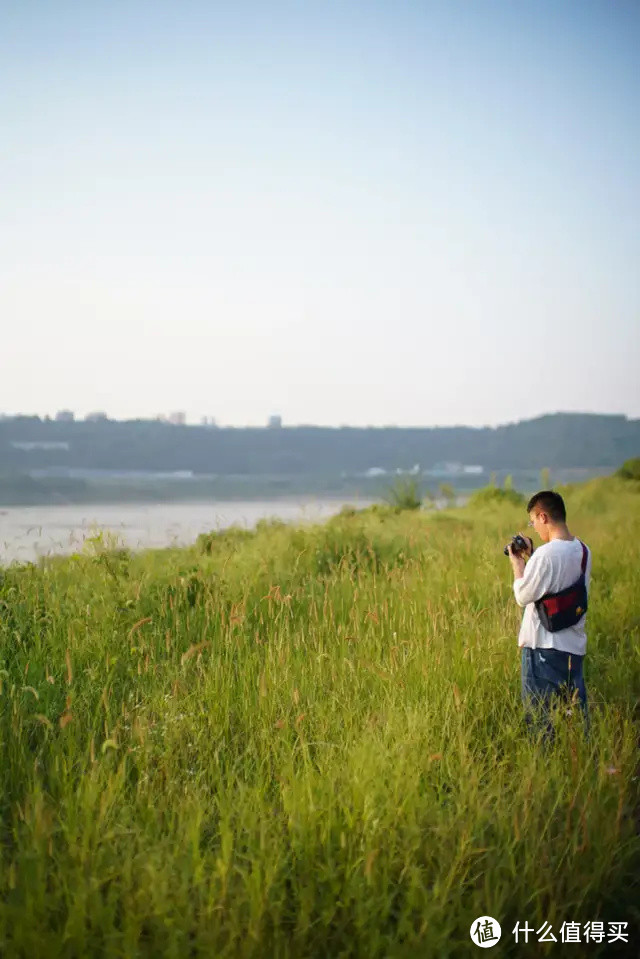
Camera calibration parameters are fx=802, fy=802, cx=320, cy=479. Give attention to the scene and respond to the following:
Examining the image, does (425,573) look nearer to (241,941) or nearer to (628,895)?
(628,895)

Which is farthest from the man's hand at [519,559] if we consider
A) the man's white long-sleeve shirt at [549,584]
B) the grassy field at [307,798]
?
the grassy field at [307,798]

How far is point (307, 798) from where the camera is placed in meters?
3.33

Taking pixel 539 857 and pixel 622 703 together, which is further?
pixel 622 703

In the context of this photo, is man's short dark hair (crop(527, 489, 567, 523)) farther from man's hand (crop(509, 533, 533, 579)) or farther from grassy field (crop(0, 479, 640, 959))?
grassy field (crop(0, 479, 640, 959))

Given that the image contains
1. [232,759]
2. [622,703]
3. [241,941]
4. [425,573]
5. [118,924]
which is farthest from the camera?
[425,573]

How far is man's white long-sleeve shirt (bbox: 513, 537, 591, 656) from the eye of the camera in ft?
13.7

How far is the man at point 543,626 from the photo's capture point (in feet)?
13.7

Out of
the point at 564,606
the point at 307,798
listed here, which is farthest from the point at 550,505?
the point at 307,798

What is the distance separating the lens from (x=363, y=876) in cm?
291

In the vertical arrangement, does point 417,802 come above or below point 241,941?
above

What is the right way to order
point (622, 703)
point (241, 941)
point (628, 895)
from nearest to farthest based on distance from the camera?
1. point (241, 941)
2. point (628, 895)
3. point (622, 703)

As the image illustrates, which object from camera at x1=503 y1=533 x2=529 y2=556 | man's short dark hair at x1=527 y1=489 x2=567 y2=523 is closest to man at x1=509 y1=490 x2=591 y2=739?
man's short dark hair at x1=527 y1=489 x2=567 y2=523

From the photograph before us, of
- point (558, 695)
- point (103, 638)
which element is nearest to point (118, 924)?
point (558, 695)

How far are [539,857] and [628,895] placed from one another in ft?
1.20
